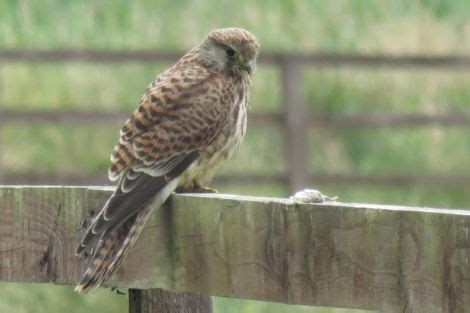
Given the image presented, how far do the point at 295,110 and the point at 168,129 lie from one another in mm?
7236

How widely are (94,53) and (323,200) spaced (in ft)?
28.4

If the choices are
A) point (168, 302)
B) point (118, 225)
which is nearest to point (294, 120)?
point (118, 225)

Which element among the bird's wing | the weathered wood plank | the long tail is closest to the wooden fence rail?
the bird's wing

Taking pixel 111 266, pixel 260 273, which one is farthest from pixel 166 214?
pixel 260 273

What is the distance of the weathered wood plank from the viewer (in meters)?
2.62

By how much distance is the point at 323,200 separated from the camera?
2891 mm

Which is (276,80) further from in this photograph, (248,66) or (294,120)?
(248,66)

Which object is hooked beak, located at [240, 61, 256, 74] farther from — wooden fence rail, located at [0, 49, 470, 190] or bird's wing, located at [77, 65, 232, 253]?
wooden fence rail, located at [0, 49, 470, 190]

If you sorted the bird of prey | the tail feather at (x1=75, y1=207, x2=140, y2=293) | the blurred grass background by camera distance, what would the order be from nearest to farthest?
the tail feather at (x1=75, y1=207, x2=140, y2=293) → the bird of prey → the blurred grass background

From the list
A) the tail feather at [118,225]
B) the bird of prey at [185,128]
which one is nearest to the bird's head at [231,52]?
the bird of prey at [185,128]

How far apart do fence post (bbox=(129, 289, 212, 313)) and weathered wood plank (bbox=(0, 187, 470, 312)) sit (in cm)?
6

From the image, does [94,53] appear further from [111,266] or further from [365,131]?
[111,266]

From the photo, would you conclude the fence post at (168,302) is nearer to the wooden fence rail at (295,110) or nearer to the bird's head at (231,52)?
the bird's head at (231,52)

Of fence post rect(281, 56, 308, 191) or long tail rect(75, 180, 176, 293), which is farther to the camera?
fence post rect(281, 56, 308, 191)
